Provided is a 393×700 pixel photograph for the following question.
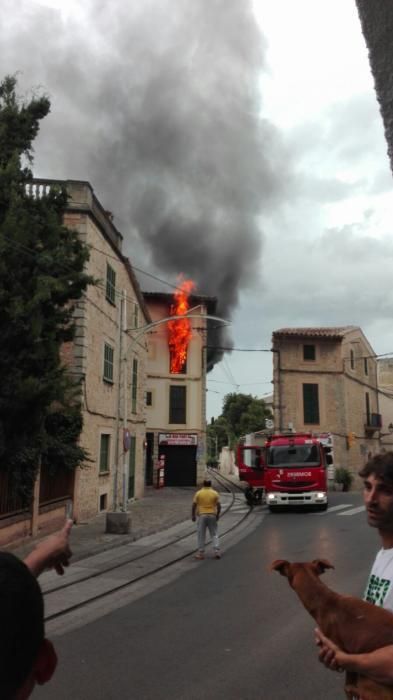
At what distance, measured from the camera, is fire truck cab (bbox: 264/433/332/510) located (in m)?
18.4

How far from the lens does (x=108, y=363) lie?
18672 mm

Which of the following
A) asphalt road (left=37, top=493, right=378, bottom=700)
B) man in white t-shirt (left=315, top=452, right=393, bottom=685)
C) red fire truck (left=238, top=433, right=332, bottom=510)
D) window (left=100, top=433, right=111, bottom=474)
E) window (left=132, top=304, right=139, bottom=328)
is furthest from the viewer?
window (left=132, top=304, right=139, bottom=328)

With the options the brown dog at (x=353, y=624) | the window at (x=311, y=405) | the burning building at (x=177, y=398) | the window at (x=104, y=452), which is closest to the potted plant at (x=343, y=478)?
the window at (x=311, y=405)

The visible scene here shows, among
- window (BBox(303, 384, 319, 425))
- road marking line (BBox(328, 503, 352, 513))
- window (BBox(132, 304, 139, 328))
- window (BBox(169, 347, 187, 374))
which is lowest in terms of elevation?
road marking line (BBox(328, 503, 352, 513))

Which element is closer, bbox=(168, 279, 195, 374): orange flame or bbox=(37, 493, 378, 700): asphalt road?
bbox=(37, 493, 378, 700): asphalt road

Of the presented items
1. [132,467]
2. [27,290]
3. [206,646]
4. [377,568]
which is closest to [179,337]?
[132,467]

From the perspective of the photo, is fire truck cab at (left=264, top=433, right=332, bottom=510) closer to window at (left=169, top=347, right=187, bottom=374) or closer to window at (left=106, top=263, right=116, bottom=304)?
window at (left=106, top=263, right=116, bottom=304)

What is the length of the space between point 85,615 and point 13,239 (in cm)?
656

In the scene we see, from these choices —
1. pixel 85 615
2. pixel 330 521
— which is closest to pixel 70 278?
pixel 85 615

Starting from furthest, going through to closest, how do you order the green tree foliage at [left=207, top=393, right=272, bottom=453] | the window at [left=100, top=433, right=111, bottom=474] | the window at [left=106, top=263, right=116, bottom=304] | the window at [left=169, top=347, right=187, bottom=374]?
the green tree foliage at [left=207, top=393, right=272, bottom=453] < the window at [left=169, top=347, right=187, bottom=374] < the window at [left=106, top=263, right=116, bottom=304] < the window at [left=100, top=433, right=111, bottom=474]

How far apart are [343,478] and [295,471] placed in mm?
13514

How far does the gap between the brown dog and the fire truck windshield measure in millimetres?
17402

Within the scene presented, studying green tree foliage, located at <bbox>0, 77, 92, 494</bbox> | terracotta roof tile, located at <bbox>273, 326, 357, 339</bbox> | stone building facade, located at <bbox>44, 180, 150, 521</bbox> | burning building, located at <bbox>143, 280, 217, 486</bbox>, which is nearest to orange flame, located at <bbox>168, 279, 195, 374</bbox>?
burning building, located at <bbox>143, 280, 217, 486</bbox>

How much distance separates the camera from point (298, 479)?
1850cm
